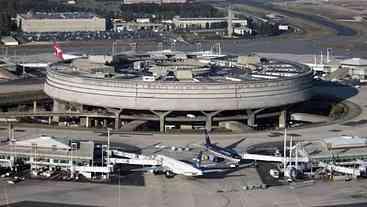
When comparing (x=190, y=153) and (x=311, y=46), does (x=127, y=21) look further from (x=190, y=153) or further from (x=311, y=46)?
(x=190, y=153)

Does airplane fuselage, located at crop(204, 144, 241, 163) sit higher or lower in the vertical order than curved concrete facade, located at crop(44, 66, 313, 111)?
lower

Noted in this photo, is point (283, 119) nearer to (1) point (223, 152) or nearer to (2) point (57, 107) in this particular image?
(1) point (223, 152)

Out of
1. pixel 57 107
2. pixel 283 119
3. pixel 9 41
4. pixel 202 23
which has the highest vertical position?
pixel 57 107

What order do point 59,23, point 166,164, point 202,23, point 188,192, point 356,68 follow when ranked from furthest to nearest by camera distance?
1. point 202,23
2. point 59,23
3. point 356,68
4. point 166,164
5. point 188,192

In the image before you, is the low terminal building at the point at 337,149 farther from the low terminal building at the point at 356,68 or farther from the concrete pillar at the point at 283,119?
the low terminal building at the point at 356,68

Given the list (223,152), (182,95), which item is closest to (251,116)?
(182,95)

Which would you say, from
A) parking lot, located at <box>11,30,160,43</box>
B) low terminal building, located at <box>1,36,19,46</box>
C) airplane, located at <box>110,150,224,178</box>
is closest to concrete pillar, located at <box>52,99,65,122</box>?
airplane, located at <box>110,150,224,178</box>

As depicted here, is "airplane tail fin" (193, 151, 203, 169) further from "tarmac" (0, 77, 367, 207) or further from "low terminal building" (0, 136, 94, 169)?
"low terminal building" (0, 136, 94, 169)
